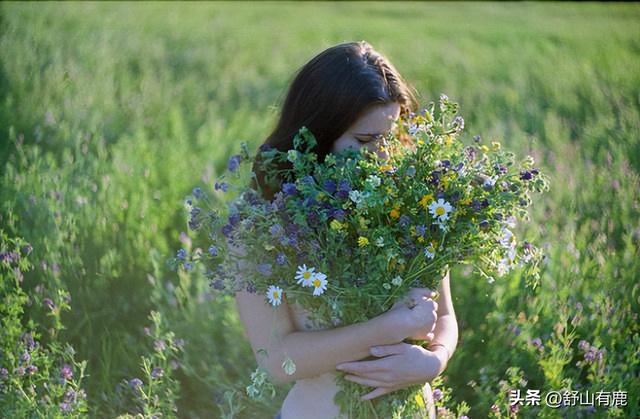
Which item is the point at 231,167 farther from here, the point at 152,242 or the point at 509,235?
the point at 152,242

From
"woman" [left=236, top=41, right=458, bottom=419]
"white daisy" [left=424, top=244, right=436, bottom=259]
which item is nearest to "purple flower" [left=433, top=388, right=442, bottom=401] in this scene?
"woman" [left=236, top=41, right=458, bottom=419]

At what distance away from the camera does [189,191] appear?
14.5 feet

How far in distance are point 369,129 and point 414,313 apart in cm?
53

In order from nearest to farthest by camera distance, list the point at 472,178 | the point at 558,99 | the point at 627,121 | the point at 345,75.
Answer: the point at 472,178, the point at 345,75, the point at 627,121, the point at 558,99

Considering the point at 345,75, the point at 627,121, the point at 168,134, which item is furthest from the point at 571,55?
the point at 345,75

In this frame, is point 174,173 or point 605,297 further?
Answer: point 174,173

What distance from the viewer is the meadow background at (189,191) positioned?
3.22 meters

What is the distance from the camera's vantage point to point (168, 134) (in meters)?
5.42

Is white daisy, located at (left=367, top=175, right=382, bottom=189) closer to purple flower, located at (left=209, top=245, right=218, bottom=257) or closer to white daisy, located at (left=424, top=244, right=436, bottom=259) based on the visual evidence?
white daisy, located at (left=424, top=244, right=436, bottom=259)

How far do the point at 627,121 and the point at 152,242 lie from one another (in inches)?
113

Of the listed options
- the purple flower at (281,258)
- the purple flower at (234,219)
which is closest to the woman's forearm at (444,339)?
the purple flower at (281,258)

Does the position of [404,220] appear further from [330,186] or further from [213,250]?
[213,250]

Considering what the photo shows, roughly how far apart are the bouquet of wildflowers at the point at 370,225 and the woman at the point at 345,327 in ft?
0.20

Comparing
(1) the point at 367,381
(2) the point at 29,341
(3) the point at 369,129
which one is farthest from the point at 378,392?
(2) the point at 29,341
